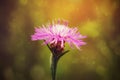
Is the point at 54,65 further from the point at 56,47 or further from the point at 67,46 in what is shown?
the point at 67,46

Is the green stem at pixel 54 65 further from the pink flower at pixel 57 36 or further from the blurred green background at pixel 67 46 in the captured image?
the blurred green background at pixel 67 46

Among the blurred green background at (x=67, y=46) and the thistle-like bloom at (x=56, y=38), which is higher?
the blurred green background at (x=67, y=46)

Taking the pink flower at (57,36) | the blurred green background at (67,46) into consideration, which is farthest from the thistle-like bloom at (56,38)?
the blurred green background at (67,46)

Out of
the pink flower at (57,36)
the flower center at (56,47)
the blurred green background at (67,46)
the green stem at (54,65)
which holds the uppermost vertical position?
the blurred green background at (67,46)

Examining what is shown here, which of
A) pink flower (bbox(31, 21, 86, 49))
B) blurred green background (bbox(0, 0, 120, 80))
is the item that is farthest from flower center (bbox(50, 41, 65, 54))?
blurred green background (bbox(0, 0, 120, 80))

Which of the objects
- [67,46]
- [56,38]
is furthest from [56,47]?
[67,46]

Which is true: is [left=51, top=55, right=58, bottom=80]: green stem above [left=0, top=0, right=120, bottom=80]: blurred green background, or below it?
below

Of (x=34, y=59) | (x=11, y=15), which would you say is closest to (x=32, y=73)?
(x=34, y=59)

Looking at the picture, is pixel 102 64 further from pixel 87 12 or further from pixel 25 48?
pixel 25 48

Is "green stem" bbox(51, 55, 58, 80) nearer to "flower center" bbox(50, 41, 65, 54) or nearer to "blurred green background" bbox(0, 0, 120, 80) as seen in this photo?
"flower center" bbox(50, 41, 65, 54)
